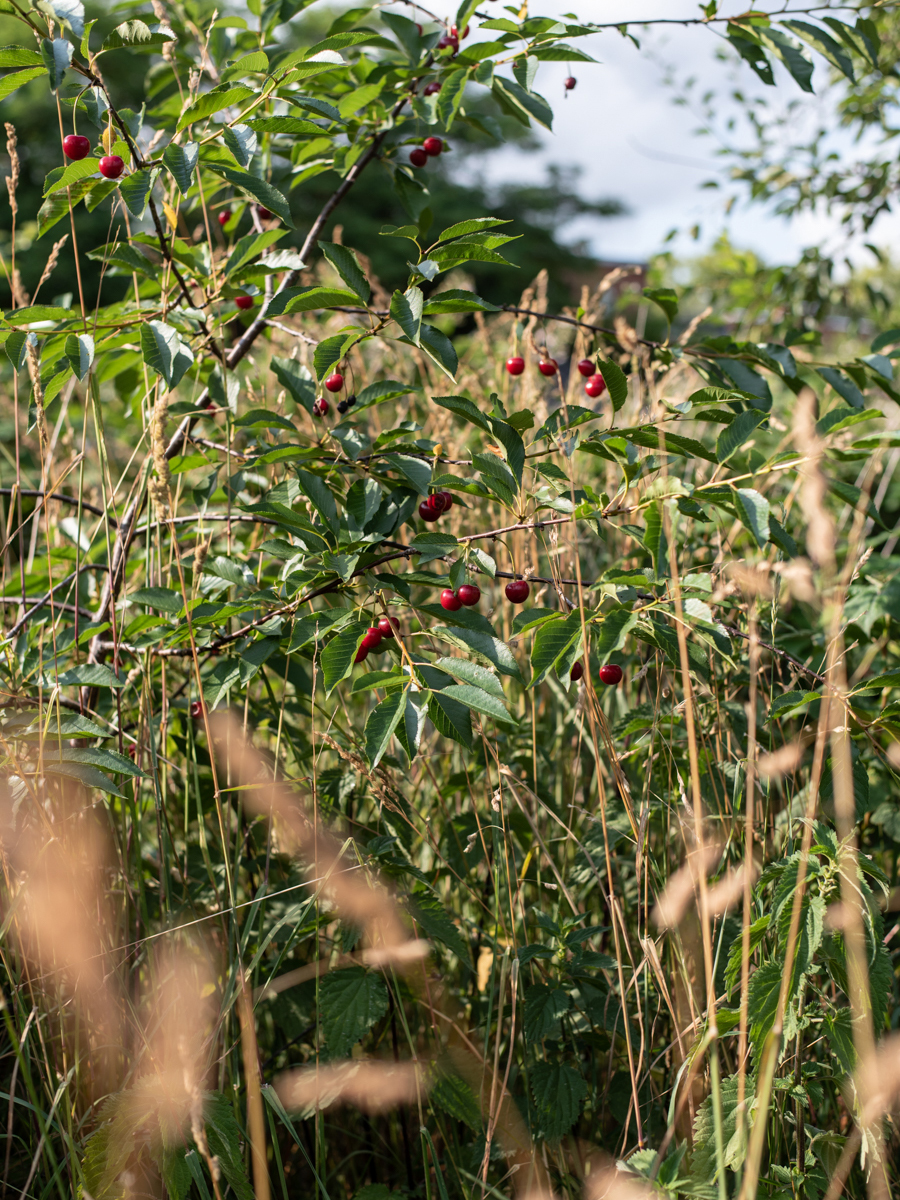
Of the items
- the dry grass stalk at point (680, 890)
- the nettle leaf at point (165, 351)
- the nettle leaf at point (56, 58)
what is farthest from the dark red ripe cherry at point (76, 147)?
the dry grass stalk at point (680, 890)

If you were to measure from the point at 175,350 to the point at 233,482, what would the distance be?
307mm

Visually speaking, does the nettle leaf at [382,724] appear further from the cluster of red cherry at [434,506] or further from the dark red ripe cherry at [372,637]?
the cluster of red cherry at [434,506]

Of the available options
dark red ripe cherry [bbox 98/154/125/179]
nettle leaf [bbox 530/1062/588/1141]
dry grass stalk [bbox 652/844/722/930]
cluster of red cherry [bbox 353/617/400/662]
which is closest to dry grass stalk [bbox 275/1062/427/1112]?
nettle leaf [bbox 530/1062/588/1141]

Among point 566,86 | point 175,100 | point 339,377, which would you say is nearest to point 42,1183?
point 339,377

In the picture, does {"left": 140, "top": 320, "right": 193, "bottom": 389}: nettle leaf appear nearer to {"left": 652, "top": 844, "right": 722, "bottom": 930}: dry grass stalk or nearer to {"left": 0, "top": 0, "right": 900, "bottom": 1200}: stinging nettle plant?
{"left": 0, "top": 0, "right": 900, "bottom": 1200}: stinging nettle plant

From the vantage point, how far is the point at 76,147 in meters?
1.06

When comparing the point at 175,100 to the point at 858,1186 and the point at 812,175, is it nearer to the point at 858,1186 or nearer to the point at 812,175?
the point at 858,1186

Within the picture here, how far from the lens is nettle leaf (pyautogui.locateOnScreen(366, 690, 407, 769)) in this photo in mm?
864

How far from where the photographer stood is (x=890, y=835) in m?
1.33

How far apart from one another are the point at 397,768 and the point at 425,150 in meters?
1.04

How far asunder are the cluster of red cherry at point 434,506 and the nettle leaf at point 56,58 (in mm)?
590

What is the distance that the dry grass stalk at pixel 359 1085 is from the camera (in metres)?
1.04

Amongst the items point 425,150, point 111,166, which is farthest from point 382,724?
point 425,150

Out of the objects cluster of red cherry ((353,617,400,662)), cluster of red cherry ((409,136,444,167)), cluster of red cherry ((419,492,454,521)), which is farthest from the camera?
cluster of red cherry ((409,136,444,167))
